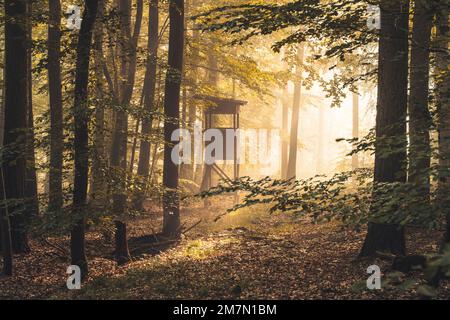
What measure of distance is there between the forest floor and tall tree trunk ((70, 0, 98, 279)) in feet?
4.32

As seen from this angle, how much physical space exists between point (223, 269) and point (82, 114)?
449 cm

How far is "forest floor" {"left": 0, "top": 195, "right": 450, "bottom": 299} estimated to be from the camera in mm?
8328

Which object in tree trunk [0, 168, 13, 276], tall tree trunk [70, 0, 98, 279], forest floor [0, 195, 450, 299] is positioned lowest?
forest floor [0, 195, 450, 299]

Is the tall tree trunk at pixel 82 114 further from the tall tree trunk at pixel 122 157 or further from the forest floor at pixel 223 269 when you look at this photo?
the forest floor at pixel 223 269

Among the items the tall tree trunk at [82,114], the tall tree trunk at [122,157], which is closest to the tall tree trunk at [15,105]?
the tall tree trunk at [122,157]

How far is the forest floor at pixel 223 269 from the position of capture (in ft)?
27.3

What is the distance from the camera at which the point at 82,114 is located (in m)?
8.48

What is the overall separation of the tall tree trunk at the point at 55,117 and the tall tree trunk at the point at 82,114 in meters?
0.40

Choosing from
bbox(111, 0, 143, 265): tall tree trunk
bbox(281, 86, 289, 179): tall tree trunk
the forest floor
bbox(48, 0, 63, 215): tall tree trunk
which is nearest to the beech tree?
bbox(48, 0, 63, 215): tall tree trunk

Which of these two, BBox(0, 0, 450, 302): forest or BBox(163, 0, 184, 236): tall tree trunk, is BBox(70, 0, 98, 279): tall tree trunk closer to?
BBox(0, 0, 450, 302): forest

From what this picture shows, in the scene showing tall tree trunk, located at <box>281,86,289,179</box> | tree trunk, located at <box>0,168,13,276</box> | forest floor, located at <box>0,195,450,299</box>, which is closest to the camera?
forest floor, located at <box>0,195,450,299</box>

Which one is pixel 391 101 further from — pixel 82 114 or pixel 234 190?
pixel 82 114

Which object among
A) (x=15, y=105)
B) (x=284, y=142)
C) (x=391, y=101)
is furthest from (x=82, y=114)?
(x=284, y=142)
